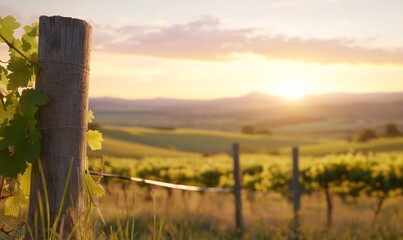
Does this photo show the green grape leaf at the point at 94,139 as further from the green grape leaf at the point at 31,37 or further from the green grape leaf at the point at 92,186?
the green grape leaf at the point at 31,37

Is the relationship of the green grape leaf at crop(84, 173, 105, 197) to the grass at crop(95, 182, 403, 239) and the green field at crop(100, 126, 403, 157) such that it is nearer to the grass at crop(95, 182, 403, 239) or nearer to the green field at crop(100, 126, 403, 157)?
the grass at crop(95, 182, 403, 239)

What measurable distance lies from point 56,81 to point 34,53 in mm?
376

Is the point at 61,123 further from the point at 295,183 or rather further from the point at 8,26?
the point at 295,183

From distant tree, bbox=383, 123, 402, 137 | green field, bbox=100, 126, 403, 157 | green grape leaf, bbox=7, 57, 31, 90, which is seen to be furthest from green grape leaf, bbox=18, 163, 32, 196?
distant tree, bbox=383, 123, 402, 137

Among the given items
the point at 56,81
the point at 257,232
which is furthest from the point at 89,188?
the point at 257,232

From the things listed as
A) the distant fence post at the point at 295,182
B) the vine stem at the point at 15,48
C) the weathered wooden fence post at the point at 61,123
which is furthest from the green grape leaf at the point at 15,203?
the distant fence post at the point at 295,182

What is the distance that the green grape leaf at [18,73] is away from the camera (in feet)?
11.0

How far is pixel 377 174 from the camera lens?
12.8 m

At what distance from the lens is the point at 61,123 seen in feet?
10.5

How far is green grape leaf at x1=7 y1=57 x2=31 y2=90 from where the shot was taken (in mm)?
3350

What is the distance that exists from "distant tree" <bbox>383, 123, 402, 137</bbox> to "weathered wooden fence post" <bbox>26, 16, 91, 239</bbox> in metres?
48.7

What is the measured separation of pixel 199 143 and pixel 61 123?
4252cm

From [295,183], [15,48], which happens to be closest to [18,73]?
[15,48]

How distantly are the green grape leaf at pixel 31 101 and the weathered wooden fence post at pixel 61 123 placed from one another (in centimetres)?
5
